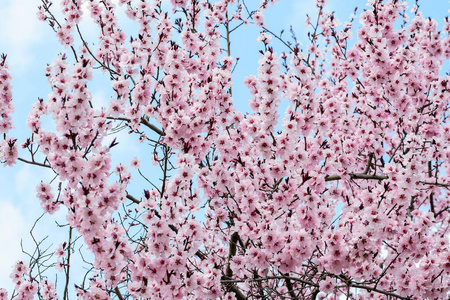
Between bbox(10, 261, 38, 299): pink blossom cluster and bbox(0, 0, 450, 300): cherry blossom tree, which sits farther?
bbox(10, 261, 38, 299): pink blossom cluster

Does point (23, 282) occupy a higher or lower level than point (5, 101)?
lower

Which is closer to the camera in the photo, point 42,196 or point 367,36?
point 42,196

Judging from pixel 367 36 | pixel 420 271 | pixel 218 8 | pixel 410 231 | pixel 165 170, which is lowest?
pixel 420 271

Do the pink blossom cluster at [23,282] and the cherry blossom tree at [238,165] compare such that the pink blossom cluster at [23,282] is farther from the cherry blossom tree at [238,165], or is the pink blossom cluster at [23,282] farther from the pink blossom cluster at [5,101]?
the pink blossom cluster at [5,101]

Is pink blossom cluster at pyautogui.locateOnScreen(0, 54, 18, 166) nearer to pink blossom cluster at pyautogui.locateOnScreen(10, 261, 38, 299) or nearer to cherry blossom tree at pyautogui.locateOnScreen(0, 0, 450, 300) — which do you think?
cherry blossom tree at pyautogui.locateOnScreen(0, 0, 450, 300)

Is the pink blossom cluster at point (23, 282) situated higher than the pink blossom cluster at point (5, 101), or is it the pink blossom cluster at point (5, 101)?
the pink blossom cluster at point (5, 101)

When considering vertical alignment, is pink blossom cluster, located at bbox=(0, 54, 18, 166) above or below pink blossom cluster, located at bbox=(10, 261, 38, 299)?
above

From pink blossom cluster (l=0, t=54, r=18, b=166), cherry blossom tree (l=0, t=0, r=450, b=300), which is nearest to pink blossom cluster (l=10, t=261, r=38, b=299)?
cherry blossom tree (l=0, t=0, r=450, b=300)

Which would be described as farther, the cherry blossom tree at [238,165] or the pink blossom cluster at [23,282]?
the pink blossom cluster at [23,282]

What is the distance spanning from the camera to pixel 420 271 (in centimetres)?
500

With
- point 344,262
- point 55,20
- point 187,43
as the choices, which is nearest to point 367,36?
point 187,43

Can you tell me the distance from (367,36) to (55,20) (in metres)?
5.29

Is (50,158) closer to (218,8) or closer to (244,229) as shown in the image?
(244,229)

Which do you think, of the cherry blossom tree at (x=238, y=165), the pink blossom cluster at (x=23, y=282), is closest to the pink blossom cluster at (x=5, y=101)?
the cherry blossom tree at (x=238, y=165)
